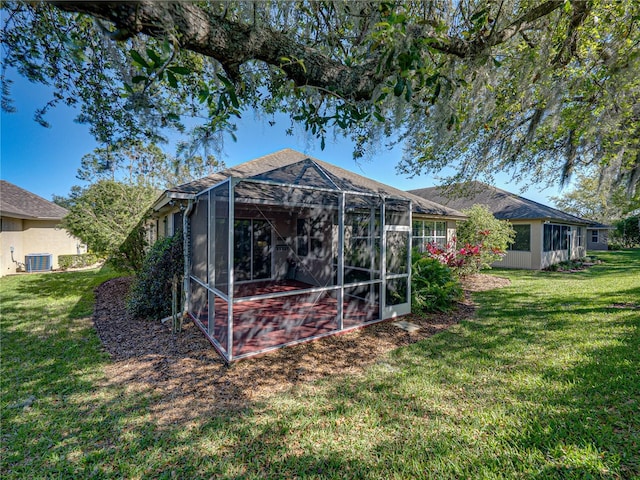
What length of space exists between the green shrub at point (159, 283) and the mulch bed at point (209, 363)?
10.9 inches

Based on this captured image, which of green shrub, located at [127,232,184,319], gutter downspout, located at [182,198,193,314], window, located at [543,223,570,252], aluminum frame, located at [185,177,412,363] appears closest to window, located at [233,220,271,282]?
gutter downspout, located at [182,198,193,314]

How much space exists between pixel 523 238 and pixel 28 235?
25.4 m

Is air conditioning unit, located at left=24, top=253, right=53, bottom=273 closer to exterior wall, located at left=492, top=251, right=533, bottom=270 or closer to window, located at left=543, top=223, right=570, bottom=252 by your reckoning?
exterior wall, located at left=492, top=251, right=533, bottom=270

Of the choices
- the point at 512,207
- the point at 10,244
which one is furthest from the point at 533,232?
the point at 10,244

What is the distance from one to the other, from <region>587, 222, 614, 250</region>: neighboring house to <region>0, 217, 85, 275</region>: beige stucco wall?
44.6 m

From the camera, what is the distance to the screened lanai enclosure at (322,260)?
4.56 meters

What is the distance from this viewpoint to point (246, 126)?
396 centimetres

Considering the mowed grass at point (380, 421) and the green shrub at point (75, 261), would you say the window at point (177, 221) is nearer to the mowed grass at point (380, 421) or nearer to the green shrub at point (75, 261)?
the mowed grass at point (380, 421)

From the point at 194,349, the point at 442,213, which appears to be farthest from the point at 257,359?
the point at 442,213

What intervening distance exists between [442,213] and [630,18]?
6748 mm

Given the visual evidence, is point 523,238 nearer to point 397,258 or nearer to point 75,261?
point 397,258

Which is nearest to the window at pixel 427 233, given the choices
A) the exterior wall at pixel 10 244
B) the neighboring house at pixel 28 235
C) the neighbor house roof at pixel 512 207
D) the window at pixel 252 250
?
the neighbor house roof at pixel 512 207

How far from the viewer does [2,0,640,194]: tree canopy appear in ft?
7.91

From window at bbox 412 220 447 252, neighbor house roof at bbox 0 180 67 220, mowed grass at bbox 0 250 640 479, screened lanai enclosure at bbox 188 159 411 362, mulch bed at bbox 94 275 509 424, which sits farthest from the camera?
neighbor house roof at bbox 0 180 67 220
